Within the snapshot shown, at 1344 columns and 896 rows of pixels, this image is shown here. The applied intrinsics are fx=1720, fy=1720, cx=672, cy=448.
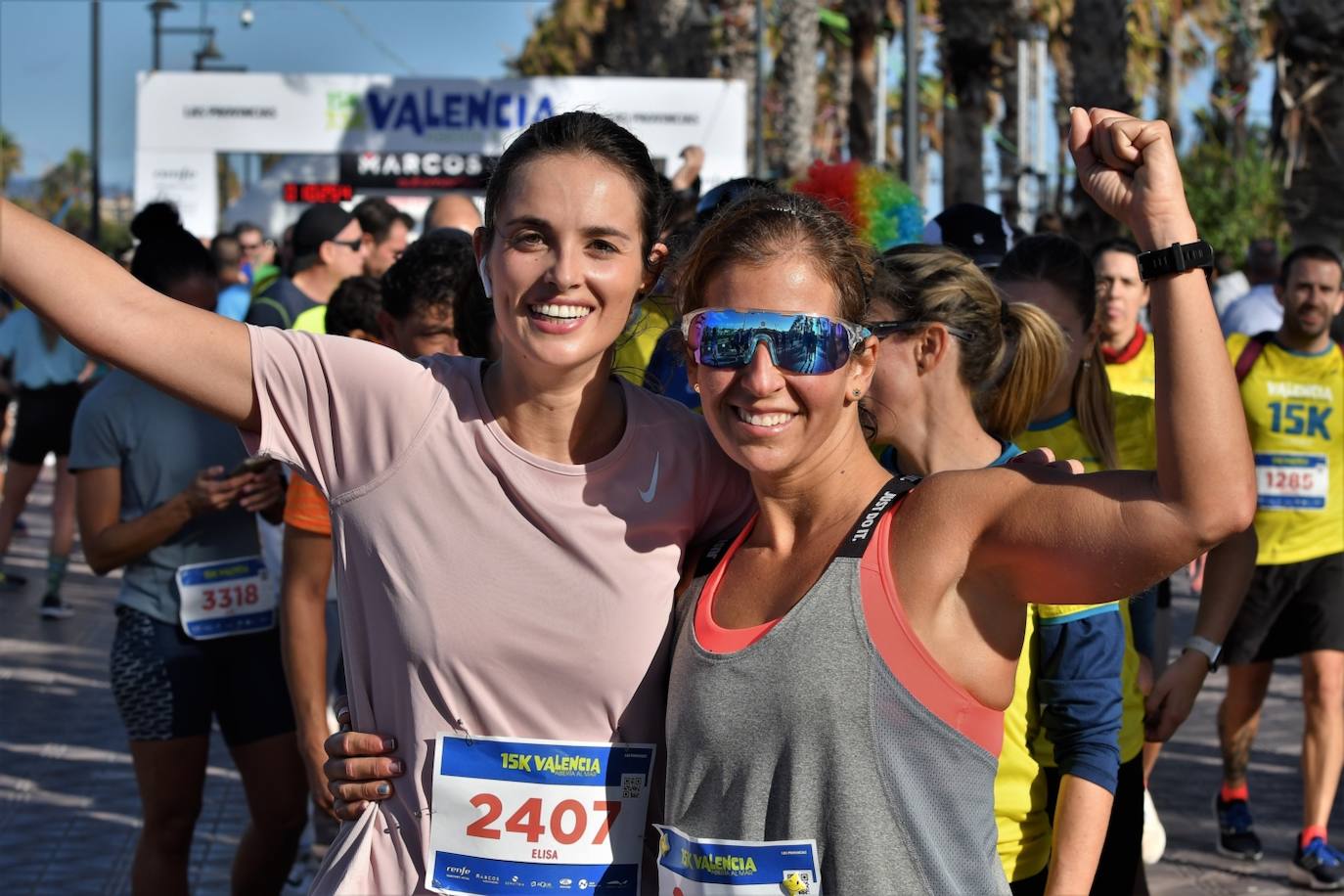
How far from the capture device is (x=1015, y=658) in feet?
7.79

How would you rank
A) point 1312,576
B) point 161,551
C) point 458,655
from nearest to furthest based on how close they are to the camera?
1. point 458,655
2. point 161,551
3. point 1312,576

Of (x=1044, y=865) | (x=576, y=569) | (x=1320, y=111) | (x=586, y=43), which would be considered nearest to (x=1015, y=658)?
(x=576, y=569)

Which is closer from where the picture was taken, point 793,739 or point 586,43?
point 793,739

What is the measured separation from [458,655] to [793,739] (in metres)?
0.56

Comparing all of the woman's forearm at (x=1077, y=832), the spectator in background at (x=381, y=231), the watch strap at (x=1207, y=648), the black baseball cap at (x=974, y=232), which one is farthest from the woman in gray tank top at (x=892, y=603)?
the spectator in background at (x=381, y=231)

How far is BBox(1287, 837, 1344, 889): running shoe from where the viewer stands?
591 centimetres

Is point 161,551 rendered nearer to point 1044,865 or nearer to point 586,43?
point 1044,865

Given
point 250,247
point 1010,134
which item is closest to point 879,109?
point 1010,134

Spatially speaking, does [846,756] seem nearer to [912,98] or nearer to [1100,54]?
[912,98]

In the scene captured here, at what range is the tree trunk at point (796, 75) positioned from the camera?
931 inches

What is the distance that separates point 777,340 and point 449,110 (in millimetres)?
21755

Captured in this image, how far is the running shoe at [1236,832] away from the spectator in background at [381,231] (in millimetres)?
4542

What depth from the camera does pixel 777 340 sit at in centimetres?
246

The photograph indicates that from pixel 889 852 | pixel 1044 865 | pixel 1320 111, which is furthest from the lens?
pixel 1320 111
